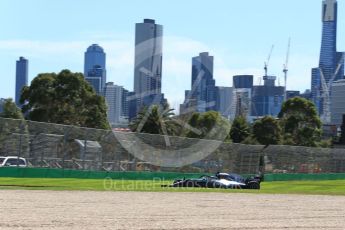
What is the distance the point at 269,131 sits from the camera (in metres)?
121

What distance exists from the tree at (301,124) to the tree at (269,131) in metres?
2.78

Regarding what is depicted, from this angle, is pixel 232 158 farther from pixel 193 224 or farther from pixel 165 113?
pixel 193 224

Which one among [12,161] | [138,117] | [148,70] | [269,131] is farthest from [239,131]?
[12,161]

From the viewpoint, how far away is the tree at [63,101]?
304 ft

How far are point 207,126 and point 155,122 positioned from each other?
1173 centimetres

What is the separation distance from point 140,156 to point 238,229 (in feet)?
146

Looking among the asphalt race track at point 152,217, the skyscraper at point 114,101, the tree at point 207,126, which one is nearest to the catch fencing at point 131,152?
the tree at point 207,126

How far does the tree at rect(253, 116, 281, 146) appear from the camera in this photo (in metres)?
120

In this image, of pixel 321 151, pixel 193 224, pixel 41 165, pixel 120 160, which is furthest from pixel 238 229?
pixel 321 151

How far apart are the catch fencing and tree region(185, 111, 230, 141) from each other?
62.4 ft

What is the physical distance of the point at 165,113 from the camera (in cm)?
11100

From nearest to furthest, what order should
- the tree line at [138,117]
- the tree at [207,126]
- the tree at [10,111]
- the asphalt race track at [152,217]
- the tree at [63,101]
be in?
the asphalt race track at [152,217] → the tree at [10,111] → the tree at [63,101] → the tree line at [138,117] → the tree at [207,126]

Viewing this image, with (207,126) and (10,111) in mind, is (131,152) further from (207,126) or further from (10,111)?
(207,126)

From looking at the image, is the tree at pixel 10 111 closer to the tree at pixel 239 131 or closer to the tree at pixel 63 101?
the tree at pixel 63 101
